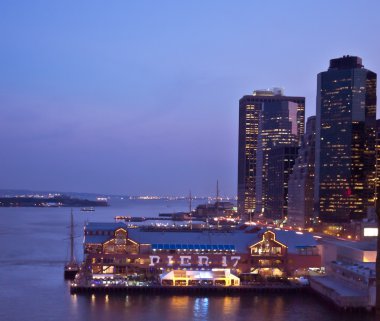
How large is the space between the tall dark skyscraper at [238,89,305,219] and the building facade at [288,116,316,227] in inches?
927

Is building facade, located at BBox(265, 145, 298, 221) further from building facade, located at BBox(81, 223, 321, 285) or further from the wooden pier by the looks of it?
the wooden pier

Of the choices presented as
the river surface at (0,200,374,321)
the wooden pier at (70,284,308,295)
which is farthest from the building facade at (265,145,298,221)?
the river surface at (0,200,374,321)

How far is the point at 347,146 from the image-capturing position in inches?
3447

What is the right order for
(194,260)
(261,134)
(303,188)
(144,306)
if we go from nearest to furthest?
(144,306) < (194,260) < (303,188) < (261,134)

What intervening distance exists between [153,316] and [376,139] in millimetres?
69168

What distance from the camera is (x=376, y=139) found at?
300 ft

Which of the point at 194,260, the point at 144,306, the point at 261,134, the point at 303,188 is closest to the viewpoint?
the point at 144,306

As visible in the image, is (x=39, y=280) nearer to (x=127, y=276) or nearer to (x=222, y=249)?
(x=127, y=276)

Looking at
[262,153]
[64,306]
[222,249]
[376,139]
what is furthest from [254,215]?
[64,306]

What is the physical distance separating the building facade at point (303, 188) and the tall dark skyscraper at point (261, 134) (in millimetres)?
23558

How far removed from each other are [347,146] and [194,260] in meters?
54.7

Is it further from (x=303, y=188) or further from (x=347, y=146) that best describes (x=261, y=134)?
(x=347, y=146)

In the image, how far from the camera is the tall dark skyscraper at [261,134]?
12988 centimetres

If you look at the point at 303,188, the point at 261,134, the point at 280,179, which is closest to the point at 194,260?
the point at 303,188
